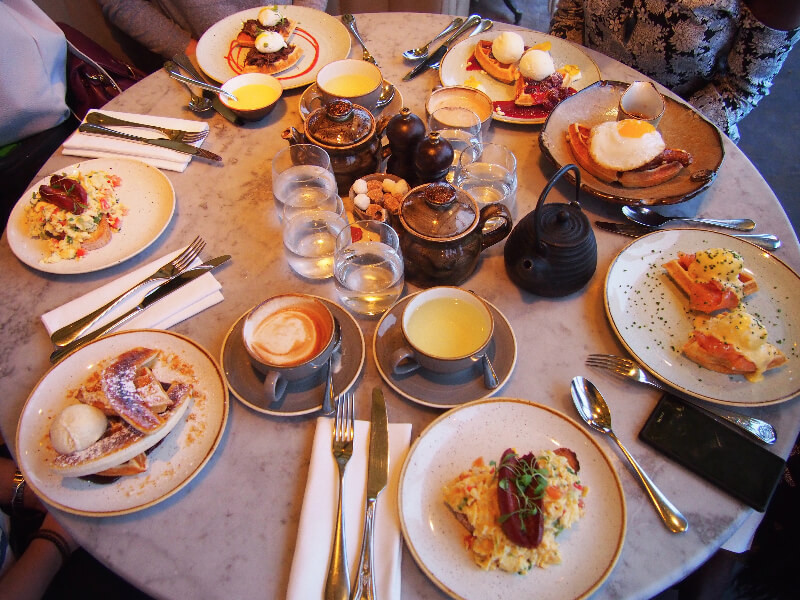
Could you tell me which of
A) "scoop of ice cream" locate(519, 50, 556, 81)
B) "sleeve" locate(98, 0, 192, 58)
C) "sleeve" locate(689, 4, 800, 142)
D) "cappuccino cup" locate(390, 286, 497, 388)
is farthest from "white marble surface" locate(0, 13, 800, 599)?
"sleeve" locate(98, 0, 192, 58)

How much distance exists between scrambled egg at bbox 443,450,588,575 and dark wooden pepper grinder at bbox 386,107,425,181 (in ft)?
3.32

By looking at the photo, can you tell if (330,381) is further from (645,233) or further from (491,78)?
(491,78)

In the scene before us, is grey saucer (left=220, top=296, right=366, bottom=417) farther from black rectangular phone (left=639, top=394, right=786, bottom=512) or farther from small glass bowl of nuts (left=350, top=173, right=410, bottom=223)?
black rectangular phone (left=639, top=394, right=786, bottom=512)

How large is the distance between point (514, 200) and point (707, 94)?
4.20 feet

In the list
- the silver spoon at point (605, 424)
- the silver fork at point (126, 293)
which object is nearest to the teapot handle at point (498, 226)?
the silver spoon at point (605, 424)

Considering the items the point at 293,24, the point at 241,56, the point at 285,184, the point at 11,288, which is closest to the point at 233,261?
the point at 285,184

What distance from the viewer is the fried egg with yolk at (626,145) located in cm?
167

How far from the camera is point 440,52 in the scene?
229 centimetres

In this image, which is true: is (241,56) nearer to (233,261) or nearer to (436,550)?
(233,261)

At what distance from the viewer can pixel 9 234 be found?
1.62m

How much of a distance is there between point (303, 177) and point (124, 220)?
63cm

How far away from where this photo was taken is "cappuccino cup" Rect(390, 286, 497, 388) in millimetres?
1223

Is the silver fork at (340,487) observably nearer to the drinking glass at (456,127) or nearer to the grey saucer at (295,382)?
the grey saucer at (295,382)

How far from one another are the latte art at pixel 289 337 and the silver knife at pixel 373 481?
198 millimetres
